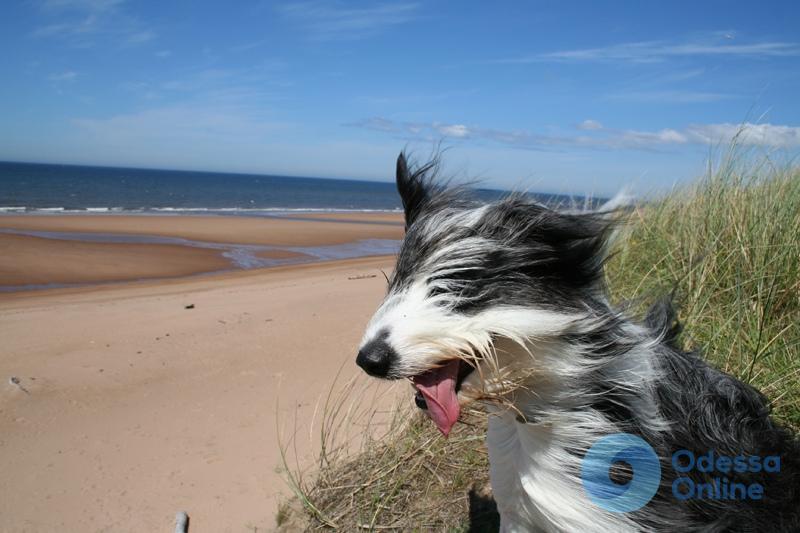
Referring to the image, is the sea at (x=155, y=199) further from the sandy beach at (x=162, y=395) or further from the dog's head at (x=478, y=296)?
the sandy beach at (x=162, y=395)

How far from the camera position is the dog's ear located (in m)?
2.29

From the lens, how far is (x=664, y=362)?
6.97 ft

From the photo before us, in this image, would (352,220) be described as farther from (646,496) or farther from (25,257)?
(646,496)

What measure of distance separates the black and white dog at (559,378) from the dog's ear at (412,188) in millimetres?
205

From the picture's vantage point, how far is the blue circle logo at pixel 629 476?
1858 millimetres

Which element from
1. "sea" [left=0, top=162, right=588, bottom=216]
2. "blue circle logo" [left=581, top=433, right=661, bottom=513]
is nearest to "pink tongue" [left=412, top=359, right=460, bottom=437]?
"blue circle logo" [left=581, top=433, right=661, bottom=513]

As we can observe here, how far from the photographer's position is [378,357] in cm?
172

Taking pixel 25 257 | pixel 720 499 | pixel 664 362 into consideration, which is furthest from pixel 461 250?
pixel 25 257

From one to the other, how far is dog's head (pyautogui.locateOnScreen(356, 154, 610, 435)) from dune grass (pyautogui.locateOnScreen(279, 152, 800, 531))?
121 centimetres

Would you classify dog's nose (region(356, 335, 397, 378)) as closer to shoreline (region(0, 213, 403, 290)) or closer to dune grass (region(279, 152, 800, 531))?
dune grass (region(279, 152, 800, 531))

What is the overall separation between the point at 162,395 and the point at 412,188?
4902 millimetres

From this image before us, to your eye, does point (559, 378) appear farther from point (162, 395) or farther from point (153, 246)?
point (153, 246)

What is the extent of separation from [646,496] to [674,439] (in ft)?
0.70

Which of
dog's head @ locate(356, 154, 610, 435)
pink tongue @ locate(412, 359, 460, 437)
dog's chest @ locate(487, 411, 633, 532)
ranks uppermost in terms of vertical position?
dog's head @ locate(356, 154, 610, 435)
